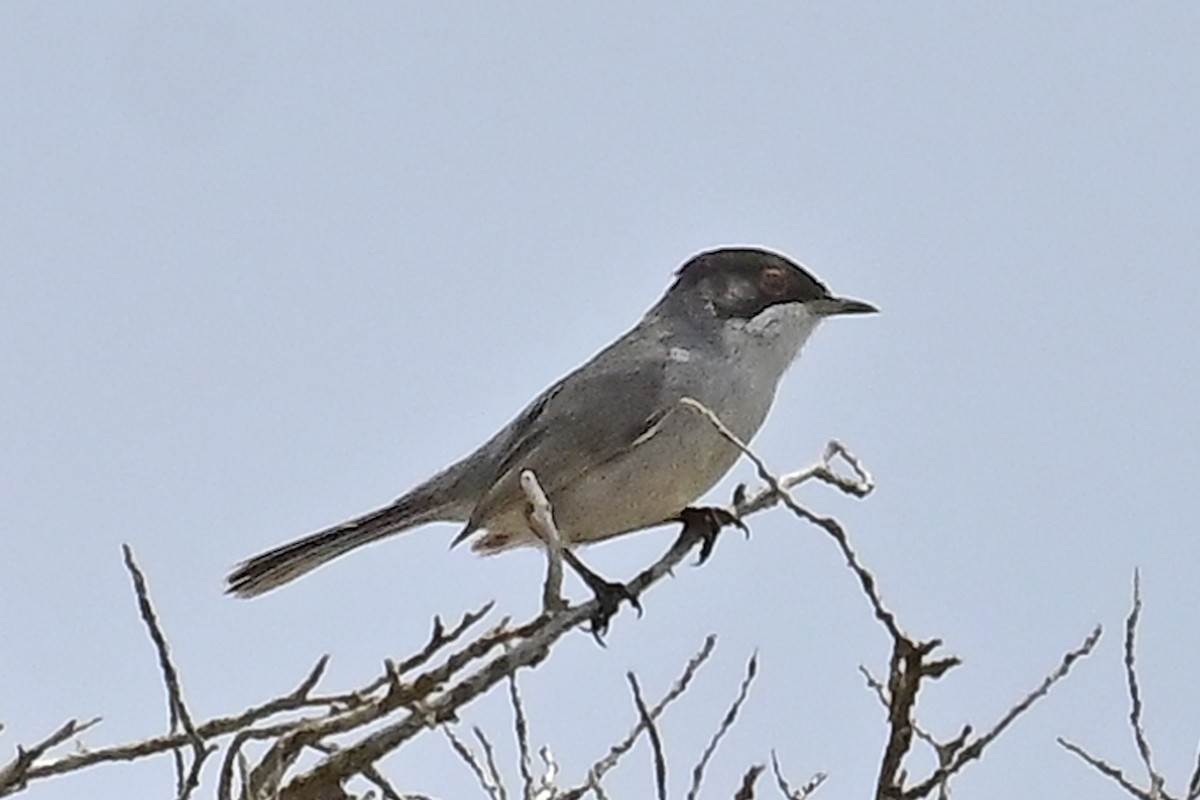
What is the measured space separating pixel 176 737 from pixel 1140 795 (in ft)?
8.02

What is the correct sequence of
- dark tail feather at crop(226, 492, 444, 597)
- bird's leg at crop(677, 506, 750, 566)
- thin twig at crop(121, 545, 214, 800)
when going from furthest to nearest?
1. dark tail feather at crop(226, 492, 444, 597)
2. bird's leg at crop(677, 506, 750, 566)
3. thin twig at crop(121, 545, 214, 800)

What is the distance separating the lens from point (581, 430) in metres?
6.62

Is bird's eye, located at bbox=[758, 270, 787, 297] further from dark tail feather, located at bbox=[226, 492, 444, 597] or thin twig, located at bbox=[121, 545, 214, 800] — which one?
thin twig, located at bbox=[121, 545, 214, 800]

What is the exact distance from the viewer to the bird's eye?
7.16 metres

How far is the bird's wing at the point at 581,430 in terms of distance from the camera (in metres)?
6.48

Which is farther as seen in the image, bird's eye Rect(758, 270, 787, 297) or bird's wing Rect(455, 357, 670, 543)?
bird's eye Rect(758, 270, 787, 297)

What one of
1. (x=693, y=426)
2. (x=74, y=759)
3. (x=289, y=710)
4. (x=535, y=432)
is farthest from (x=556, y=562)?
(x=535, y=432)

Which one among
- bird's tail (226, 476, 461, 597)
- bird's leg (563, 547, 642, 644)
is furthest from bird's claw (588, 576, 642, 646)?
bird's tail (226, 476, 461, 597)

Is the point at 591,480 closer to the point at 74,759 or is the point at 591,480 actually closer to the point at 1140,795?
the point at 1140,795

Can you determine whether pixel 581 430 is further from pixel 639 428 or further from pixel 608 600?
pixel 608 600

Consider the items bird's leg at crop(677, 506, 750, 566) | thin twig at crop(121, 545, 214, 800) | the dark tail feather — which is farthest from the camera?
the dark tail feather

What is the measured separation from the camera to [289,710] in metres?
3.79

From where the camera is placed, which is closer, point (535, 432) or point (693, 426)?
point (693, 426)

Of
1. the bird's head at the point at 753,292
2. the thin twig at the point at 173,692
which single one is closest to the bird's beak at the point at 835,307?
the bird's head at the point at 753,292
